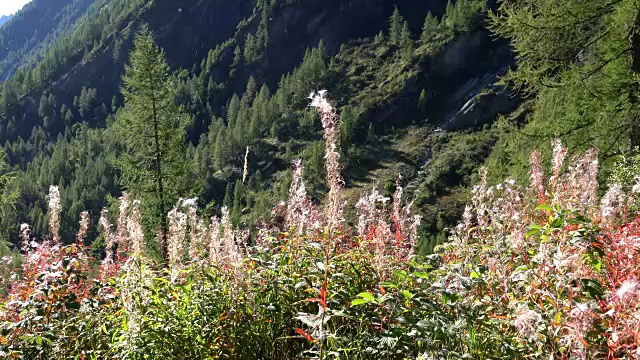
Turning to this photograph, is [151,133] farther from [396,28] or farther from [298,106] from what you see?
[396,28]

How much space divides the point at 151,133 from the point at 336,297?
16190mm

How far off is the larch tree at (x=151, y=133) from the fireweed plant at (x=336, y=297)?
13.7 metres

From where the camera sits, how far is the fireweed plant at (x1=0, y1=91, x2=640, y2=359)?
7.38 ft

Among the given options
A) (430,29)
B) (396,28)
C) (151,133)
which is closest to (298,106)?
(396,28)

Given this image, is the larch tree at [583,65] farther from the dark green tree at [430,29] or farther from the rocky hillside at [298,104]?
the dark green tree at [430,29]

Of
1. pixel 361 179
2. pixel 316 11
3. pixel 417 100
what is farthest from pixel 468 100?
pixel 316 11

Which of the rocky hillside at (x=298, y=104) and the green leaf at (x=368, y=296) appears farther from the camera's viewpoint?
the rocky hillside at (x=298, y=104)

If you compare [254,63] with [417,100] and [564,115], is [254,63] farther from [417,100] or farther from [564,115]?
[564,115]

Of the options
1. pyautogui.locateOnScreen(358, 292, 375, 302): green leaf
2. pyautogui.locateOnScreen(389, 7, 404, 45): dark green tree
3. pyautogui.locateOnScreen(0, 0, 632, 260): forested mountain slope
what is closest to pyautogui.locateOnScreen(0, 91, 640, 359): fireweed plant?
pyautogui.locateOnScreen(358, 292, 375, 302): green leaf

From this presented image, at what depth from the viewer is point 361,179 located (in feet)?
373

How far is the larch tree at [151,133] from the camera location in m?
17.3

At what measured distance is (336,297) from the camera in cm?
277

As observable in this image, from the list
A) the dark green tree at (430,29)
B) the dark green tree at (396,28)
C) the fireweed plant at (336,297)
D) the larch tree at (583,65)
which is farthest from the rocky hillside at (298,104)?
the fireweed plant at (336,297)

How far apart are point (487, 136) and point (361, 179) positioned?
31.0 meters
